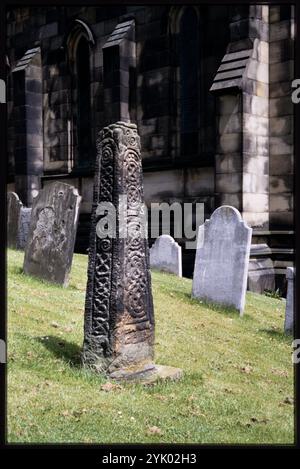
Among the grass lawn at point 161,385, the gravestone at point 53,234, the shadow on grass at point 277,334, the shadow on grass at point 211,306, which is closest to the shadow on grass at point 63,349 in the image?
the grass lawn at point 161,385

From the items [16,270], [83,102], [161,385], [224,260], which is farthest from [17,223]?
[161,385]

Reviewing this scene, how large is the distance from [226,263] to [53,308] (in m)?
3.04

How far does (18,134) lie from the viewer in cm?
1814

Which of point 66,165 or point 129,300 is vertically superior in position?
point 66,165

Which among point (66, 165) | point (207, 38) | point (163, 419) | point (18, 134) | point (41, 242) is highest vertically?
point (207, 38)

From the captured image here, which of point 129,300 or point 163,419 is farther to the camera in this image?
point 129,300

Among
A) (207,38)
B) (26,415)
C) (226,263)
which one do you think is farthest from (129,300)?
(207,38)

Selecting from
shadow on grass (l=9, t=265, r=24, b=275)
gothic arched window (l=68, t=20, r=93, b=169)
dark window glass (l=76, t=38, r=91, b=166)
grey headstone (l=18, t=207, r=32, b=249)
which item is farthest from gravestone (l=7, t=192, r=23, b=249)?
dark window glass (l=76, t=38, r=91, b=166)

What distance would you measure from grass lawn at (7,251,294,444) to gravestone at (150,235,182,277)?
121 inches

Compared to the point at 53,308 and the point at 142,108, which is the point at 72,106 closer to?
the point at 142,108

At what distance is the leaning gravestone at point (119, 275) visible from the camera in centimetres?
494

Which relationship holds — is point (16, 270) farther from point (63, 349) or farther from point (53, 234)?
point (63, 349)

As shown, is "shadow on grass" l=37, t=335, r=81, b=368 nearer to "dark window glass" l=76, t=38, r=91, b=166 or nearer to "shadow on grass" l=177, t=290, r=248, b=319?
"shadow on grass" l=177, t=290, r=248, b=319

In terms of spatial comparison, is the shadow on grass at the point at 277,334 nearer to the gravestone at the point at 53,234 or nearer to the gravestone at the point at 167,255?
the gravestone at the point at 53,234
